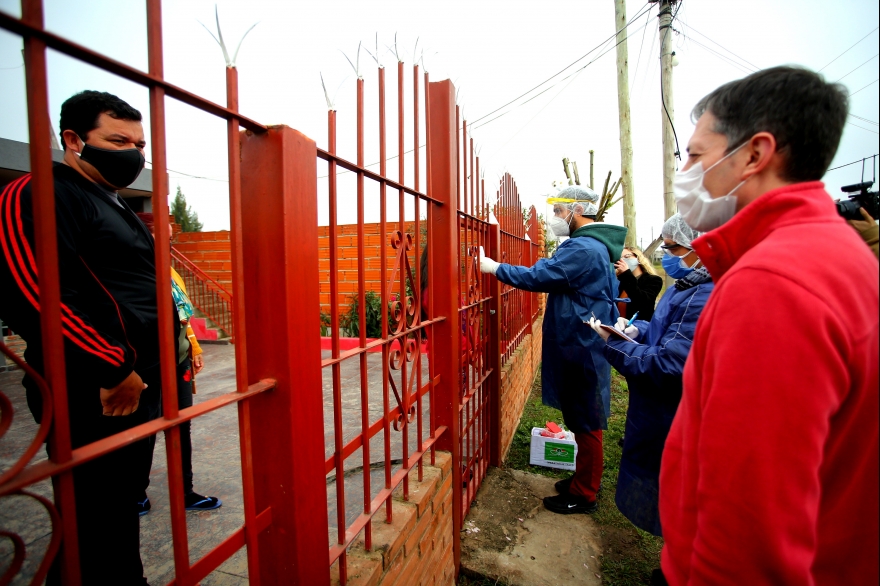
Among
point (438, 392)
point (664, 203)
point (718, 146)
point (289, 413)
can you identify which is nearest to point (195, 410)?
point (289, 413)

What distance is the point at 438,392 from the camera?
2.19 metres

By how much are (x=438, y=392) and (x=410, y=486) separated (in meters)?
0.46

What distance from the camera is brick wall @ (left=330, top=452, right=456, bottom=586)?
1452 mm

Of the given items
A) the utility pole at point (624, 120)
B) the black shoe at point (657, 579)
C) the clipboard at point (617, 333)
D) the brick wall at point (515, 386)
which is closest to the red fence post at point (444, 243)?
the clipboard at point (617, 333)

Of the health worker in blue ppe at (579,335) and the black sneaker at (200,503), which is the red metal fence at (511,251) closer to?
the health worker in blue ppe at (579,335)

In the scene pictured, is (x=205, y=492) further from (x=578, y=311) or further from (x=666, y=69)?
(x=666, y=69)

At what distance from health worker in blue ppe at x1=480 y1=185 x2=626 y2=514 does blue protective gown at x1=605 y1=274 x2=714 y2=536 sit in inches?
32.9

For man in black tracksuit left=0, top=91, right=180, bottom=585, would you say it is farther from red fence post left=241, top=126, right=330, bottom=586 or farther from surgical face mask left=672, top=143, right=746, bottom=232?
surgical face mask left=672, top=143, right=746, bottom=232

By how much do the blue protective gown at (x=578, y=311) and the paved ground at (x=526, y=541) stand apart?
0.61 metres

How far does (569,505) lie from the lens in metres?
2.98

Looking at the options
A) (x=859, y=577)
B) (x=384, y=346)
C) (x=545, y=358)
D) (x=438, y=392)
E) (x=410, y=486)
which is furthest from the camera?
(x=545, y=358)

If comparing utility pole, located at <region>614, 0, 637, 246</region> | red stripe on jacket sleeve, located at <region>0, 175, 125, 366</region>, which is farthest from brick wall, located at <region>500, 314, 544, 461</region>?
utility pole, located at <region>614, 0, 637, 246</region>

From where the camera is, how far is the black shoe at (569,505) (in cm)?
297

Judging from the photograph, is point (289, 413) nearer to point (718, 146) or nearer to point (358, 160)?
point (358, 160)
